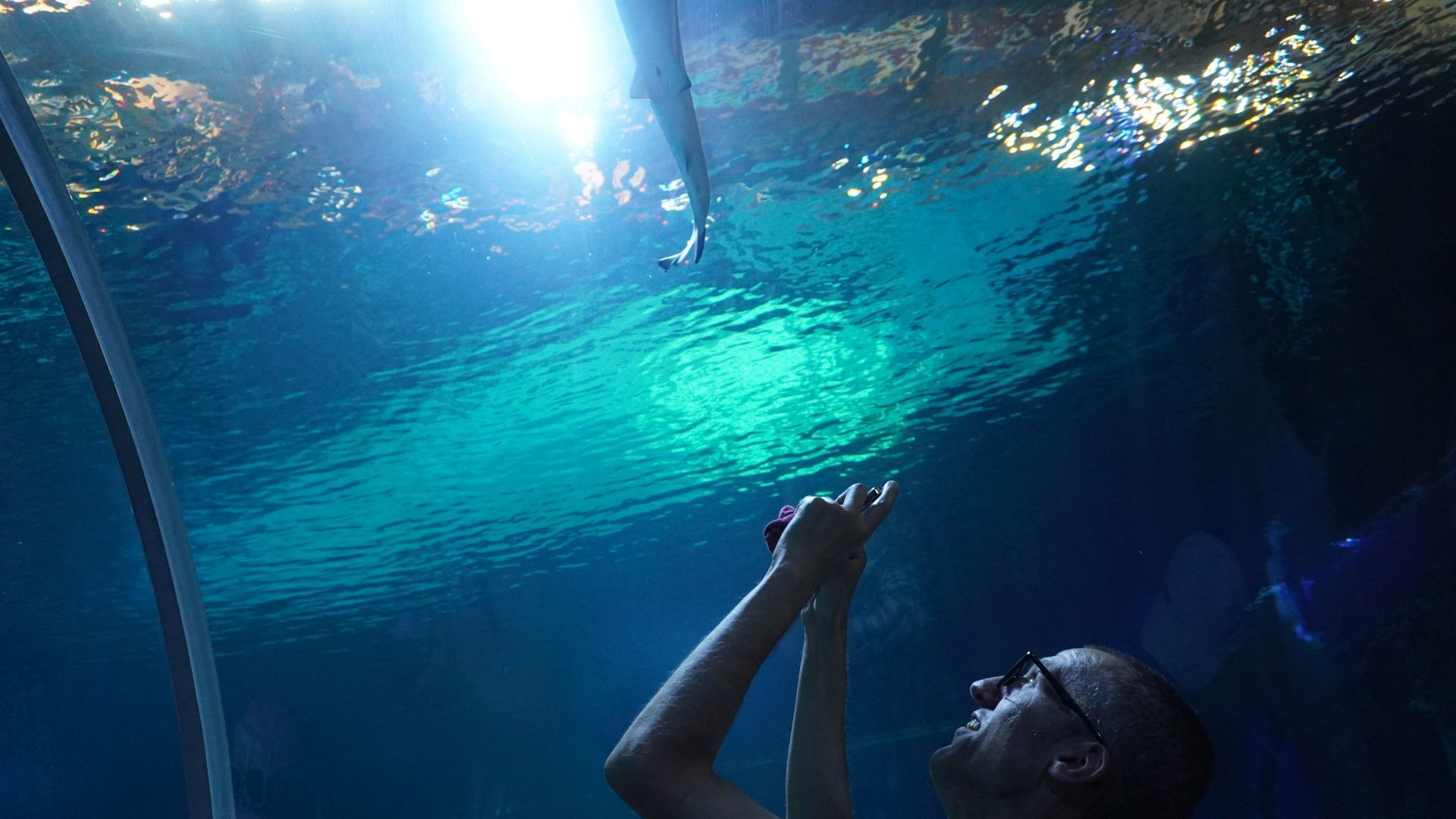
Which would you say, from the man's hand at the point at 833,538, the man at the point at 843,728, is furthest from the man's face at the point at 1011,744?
the man's hand at the point at 833,538

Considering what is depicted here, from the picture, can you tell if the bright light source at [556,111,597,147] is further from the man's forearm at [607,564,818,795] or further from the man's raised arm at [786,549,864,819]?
the man's forearm at [607,564,818,795]

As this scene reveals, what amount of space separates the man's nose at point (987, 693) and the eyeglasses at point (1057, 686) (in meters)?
0.01

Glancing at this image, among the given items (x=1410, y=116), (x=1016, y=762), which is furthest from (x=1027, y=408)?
(x=1016, y=762)

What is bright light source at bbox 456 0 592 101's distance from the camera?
4434 millimetres

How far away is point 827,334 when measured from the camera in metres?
10.1

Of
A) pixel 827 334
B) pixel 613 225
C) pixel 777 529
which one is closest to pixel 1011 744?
pixel 777 529

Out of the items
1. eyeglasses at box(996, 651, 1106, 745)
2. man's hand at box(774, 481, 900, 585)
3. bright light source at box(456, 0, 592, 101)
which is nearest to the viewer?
man's hand at box(774, 481, 900, 585)

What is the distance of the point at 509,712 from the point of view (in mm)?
29047

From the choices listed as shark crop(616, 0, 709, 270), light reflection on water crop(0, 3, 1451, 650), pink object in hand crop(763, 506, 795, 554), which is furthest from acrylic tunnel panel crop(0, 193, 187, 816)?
pink object in hand crop(763, 506, 795, 554)

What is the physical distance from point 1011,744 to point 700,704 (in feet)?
2.52

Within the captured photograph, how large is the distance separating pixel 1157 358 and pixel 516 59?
11.8 m

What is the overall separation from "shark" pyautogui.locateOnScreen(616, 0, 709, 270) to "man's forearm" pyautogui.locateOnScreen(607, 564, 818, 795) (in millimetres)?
1935

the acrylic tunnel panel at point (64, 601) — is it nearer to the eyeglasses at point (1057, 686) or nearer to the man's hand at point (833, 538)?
the man's hand at point (833, 538)

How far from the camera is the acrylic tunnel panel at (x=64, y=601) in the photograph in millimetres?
7477
